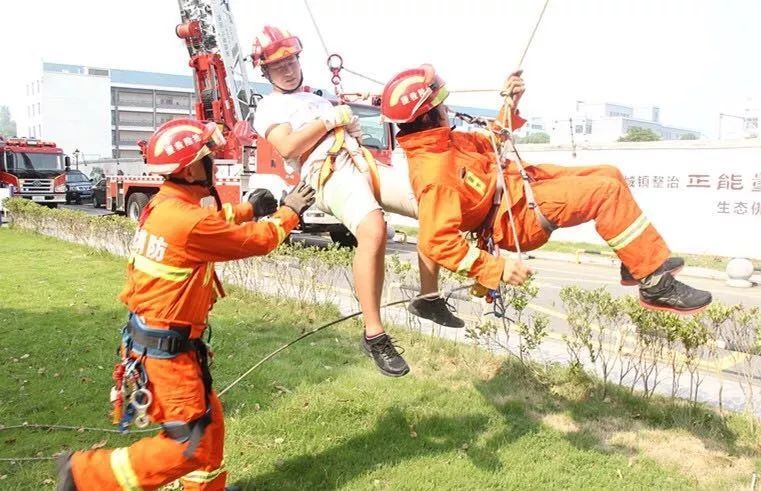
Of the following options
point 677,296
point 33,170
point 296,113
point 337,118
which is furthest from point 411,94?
point 33,170

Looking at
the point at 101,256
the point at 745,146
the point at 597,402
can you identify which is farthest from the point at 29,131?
the point at 597,402

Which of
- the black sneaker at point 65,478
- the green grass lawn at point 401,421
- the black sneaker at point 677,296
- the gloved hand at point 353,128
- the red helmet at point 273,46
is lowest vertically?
the green grass lawn at point 401,421

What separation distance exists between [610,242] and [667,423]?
2095mm

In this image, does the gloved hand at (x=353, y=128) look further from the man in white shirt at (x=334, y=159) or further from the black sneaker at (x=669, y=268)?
the black sneaker at (x=669, y=268)

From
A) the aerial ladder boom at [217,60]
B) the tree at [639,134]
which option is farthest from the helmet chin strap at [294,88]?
the tree at [639,134]

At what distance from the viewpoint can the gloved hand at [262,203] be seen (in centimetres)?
367

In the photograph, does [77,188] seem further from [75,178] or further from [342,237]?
[342,237]

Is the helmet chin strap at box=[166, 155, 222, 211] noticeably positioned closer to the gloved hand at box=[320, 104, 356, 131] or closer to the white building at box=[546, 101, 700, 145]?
the gloved hand at box=[320, 104, 356, 131]

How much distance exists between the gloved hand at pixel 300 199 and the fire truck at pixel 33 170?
79.3 ft

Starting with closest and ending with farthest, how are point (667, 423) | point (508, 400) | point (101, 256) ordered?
point (667, 423) < point (508, 400) < point (101, 256)

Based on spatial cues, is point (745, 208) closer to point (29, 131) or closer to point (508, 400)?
point (508, 400)

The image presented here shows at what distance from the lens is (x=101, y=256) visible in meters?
12.2

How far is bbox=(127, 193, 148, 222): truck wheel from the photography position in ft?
57.6

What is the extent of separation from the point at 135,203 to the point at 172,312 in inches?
615
